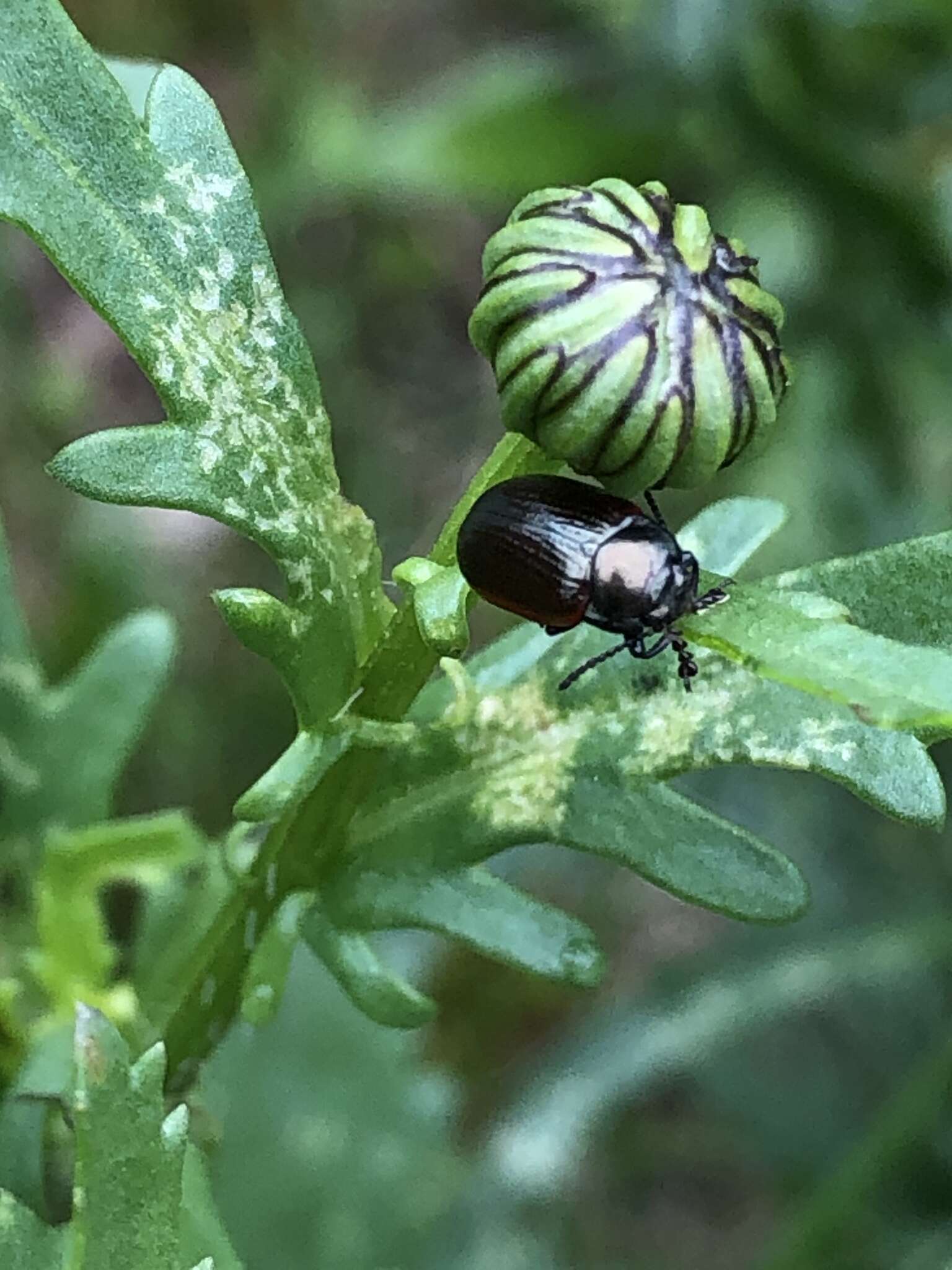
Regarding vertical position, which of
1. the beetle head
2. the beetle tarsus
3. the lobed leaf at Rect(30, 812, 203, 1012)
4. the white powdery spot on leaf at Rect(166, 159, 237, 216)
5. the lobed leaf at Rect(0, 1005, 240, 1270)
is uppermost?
the white powdery spot on leaf at Rect(166, 159, 237, 216)

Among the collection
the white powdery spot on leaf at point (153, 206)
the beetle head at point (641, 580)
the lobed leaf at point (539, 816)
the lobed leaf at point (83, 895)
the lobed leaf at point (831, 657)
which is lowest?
the lobed leaf at point (83, 895)

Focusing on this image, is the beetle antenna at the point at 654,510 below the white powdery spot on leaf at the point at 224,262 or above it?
below

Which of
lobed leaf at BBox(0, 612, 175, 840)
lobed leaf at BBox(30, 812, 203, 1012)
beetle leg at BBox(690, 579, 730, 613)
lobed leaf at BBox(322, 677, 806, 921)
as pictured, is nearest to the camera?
beetle leg at BBox(690, 579, 730, 613)

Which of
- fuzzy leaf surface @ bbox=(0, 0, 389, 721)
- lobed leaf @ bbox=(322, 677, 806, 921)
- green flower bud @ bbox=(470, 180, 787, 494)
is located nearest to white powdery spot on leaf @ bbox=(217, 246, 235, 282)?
fuzzy leaf surface @ bbox=(0, 0, 389, 721)

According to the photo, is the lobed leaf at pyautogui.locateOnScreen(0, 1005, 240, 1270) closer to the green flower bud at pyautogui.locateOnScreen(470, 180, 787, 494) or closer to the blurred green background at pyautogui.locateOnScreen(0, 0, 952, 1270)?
the green flower bud at pyautogui.locateOnScreen(470, 180, 787, 494)

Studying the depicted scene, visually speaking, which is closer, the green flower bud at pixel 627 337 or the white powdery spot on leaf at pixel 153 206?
the green flower bud at pixel 627 337

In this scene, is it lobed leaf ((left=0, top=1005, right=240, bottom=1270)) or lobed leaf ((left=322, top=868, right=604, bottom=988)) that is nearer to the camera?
lobed leaf ((left=0, top=1005, right=240, bottom=1270))

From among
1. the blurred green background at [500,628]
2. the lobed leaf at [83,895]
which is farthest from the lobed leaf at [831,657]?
the blurred green background at [500,628]

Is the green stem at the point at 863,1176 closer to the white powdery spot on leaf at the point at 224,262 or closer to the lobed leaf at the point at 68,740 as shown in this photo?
the lobed leaf at the point at 68,740

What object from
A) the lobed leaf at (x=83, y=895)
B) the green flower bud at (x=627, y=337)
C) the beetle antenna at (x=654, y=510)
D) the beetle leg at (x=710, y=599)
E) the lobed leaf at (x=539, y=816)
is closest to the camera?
the green flower bud at (x=627, y=337)
